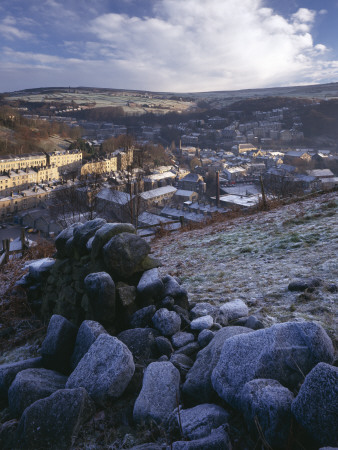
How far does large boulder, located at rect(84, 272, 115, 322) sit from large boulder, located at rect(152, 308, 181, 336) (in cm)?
55

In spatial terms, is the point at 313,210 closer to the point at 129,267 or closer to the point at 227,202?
the point at 129,267

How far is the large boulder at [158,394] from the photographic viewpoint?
2.08 meters

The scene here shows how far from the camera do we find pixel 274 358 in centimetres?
196

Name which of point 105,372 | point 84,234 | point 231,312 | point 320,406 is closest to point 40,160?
point 84,234

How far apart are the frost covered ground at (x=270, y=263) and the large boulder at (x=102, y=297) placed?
53.9 inches

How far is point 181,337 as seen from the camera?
2.95m

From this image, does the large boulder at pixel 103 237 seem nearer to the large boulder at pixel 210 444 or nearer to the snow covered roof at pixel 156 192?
the large boulder at pixel 210 444

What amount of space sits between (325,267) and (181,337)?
9.21 ft

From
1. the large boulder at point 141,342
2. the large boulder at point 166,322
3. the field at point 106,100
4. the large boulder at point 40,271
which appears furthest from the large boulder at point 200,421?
the field at point 106,100

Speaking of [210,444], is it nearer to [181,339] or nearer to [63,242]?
[181,339]

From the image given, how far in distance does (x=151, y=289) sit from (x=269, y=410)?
2.18m

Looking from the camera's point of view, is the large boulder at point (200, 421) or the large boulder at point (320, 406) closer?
the large boulder at point (320, 406)

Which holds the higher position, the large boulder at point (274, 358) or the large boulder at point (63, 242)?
the large boulder at point (274, 358)

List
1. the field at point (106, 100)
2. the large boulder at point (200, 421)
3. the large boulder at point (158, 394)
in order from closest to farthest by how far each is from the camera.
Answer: the large boulder at point (200, 421) < the large boulder at point (158, 394) < the field at point (106, 100)
